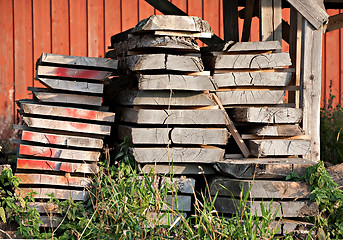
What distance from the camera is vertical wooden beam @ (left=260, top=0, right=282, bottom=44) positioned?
15.5 feet

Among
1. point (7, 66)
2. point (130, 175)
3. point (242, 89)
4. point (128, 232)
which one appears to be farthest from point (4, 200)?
point (7, 66)

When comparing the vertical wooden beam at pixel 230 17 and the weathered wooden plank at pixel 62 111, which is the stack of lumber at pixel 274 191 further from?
the vertical wooden beam at pixel 230 17

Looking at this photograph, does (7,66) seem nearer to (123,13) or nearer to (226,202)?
(123,13)

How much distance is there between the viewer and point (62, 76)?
4.40m

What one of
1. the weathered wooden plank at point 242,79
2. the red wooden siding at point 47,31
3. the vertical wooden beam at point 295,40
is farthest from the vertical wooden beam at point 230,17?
the red wooden siding at point 47,31

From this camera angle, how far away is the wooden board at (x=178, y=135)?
13.8 feet

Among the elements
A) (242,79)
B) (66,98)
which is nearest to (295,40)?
(242,79)

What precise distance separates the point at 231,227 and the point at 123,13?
20.5 ft

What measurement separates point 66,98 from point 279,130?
1884mm

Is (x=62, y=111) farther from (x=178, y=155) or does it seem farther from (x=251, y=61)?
(x=251, y=61)

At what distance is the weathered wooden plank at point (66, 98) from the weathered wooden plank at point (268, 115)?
127 centimetres

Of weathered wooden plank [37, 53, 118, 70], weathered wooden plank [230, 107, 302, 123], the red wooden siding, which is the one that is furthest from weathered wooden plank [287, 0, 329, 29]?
the red wooden siding

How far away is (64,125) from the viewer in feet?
14.1

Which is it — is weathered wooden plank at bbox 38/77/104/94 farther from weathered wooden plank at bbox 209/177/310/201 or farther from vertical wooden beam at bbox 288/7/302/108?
vertical wooden beam at bbox 288/7/302/108
